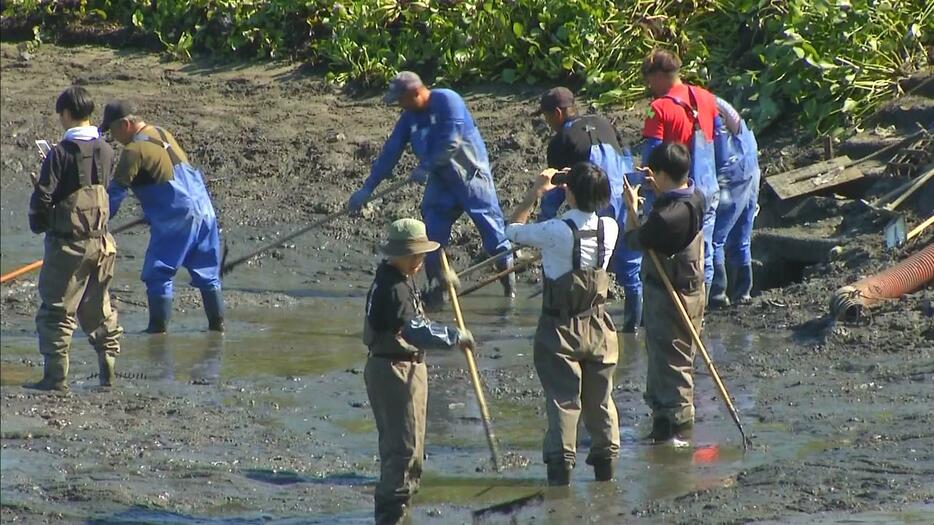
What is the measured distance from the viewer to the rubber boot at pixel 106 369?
1066cm

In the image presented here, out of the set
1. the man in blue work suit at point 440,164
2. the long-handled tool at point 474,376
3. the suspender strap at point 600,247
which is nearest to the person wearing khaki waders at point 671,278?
the suspender strap at point 600,247

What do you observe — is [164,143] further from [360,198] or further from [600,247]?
[600,247]

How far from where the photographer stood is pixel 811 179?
552 inches

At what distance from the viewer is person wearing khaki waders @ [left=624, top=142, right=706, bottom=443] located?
8750 millimetres

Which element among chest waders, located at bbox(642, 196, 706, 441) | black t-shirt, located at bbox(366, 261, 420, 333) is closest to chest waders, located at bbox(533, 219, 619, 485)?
chest waders, located at bbox(642, 196, 706, 441)

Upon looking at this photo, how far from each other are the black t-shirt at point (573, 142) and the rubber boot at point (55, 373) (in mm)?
3172

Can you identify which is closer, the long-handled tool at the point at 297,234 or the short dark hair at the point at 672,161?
Answer: the short dark hair at the point at 672,161

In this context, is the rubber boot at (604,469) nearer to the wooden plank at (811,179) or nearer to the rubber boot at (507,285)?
the rubber boot at (507,285)

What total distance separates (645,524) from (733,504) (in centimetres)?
44

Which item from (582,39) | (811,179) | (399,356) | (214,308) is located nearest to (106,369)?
(214,308)

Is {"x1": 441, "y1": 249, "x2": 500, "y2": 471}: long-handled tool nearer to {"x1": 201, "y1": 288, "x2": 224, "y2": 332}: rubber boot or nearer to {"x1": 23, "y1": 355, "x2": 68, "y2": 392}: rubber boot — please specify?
{"x1": 23, "y1": 355, "x2": 68, "y2": 392}: rubber boot

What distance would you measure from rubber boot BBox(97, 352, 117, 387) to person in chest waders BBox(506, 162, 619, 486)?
10.9 ft

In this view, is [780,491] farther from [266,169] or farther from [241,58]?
[241,58]

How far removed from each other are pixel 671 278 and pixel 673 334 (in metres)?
0.28
